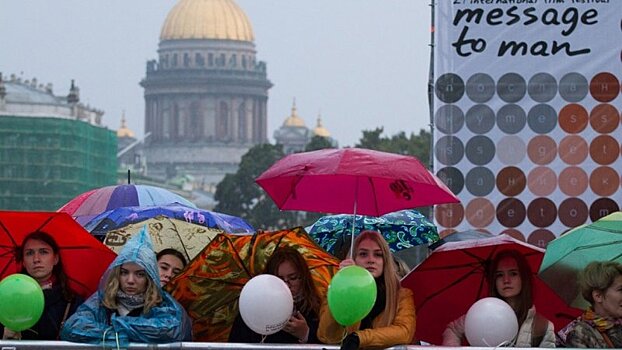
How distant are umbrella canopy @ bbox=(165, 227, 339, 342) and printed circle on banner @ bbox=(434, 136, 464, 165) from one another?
317cm

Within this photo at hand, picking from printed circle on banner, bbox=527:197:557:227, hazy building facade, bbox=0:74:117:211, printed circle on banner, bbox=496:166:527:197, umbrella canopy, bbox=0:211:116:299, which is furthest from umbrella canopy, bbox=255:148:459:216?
hazy building facade, bbox=0:74:117:211

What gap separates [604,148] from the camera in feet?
38.5

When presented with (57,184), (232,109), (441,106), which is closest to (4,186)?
(57,184)

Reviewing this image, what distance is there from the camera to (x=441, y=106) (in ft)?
38.5

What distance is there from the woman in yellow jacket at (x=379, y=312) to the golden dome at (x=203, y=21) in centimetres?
15396

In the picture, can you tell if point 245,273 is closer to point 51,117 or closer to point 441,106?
point 441,106

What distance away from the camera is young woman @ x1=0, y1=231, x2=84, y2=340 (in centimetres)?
799

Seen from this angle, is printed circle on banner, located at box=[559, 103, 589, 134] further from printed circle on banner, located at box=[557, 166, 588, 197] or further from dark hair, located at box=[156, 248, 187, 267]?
dark hair, located at box=[156, 248, 187, 267]

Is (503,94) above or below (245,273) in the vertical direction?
above

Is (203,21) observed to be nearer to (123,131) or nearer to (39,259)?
(123,131)

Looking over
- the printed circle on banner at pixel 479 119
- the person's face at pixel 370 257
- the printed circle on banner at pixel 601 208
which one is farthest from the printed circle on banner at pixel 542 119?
the person's face at pixel 370 257

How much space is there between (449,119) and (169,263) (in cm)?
316

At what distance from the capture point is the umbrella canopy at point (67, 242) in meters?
8.34

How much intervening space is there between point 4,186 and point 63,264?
87453mm
